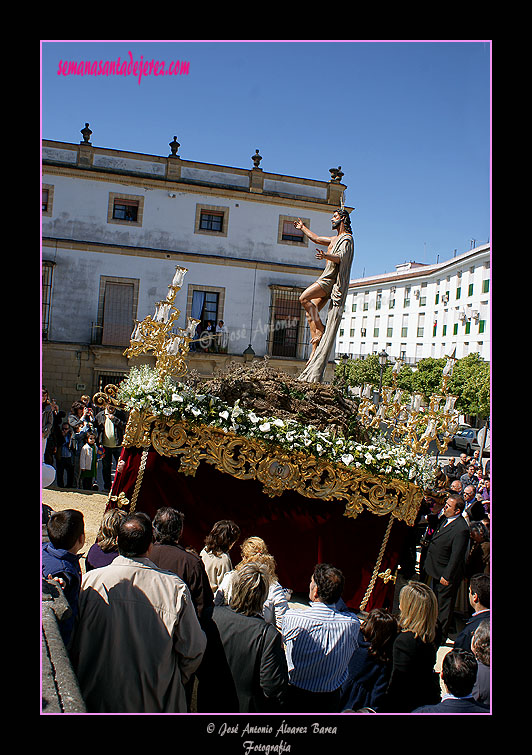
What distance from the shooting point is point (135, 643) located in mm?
3000

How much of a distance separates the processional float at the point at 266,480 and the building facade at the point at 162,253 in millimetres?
17498

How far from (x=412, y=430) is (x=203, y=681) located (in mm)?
5490

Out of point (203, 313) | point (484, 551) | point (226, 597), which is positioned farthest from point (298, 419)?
point (203, 313)

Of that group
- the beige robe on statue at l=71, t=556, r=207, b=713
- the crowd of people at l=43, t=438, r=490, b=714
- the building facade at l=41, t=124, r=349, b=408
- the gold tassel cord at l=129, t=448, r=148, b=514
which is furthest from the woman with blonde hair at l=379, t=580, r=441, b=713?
the building facade at l=41, t=124, r=349, b=408

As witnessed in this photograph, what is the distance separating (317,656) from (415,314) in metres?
48.7

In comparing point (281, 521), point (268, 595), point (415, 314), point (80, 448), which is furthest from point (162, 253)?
point (415, 314)

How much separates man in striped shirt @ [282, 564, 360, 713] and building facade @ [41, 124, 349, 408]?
20779mm

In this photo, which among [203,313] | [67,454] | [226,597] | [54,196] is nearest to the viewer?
[226,597]

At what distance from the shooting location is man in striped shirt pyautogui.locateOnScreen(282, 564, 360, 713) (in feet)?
11.5

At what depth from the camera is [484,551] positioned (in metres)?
6.60

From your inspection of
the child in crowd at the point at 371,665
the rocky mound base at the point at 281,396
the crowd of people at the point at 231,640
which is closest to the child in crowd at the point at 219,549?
the crowd of people at the point at 231,640

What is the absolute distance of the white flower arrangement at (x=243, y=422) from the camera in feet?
21.3

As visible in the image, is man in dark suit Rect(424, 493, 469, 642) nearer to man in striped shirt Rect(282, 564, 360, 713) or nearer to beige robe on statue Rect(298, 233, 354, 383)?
beige robe on statue Rect(298, 233, 354, 383)
